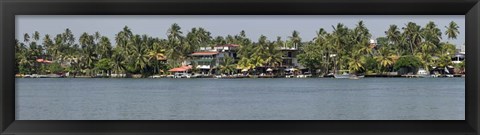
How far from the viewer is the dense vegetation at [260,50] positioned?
11531 millimetres

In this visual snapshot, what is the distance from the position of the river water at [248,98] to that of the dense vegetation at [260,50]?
0.97m

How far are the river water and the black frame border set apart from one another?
1115 cm

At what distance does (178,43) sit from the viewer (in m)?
12.1

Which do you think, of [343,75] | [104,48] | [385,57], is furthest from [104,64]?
[385,57]

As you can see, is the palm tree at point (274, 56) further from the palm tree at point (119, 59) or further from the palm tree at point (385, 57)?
the palm tree at point (119, 59)

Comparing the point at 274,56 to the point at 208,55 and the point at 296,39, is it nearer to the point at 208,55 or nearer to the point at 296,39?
the point at 296,39

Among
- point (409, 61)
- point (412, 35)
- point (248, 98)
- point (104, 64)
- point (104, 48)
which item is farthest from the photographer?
point (248, 98)

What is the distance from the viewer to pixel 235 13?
5.03ft

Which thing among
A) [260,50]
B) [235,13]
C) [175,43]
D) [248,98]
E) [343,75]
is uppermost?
[175,43]

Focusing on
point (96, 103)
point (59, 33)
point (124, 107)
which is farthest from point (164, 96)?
point (59, 33)

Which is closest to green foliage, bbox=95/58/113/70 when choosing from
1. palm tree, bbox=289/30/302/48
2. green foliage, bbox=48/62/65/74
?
green foliage, bbox=48/62/65/74

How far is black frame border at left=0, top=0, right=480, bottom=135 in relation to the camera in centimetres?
153

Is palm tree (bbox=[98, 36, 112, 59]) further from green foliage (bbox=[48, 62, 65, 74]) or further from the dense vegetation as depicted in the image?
green foliage (bbox=[48, 62, 65, 74])

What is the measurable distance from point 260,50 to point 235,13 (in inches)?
440
